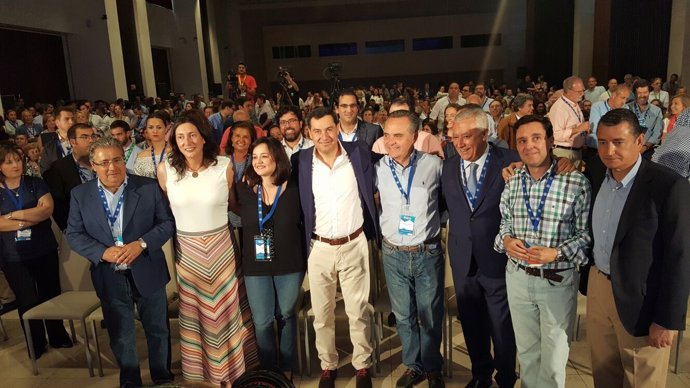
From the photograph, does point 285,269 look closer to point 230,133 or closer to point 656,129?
point 230,133

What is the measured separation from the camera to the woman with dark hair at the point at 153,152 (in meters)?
4.12

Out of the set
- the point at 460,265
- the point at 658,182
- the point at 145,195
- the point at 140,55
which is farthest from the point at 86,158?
the point at 140,55

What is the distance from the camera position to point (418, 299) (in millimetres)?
2783

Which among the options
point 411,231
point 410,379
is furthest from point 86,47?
point 410,379

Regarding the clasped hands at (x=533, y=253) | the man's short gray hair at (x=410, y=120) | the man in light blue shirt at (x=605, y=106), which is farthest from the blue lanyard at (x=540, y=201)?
the man in light blue shirt at (x=605, y=106)

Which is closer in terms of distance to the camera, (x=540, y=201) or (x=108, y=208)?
(x=540, y=201)

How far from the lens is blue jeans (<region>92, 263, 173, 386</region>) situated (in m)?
2.83

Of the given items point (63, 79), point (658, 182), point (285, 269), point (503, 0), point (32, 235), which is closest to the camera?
point (658, 182)

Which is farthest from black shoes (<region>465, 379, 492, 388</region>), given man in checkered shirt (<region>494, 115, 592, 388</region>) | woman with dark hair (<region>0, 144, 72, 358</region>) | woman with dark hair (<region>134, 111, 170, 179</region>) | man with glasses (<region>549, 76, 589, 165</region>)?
man with glasses (<region>549, 76, 589, 165</region>)

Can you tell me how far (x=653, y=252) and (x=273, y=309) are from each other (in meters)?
1.94

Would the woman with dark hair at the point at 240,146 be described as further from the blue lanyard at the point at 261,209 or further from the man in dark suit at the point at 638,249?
the man in dark suit at the point at 638,249

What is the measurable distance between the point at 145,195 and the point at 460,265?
1.80 m

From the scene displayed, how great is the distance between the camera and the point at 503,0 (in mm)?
22562

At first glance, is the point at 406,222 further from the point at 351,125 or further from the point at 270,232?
the point at 351,125
